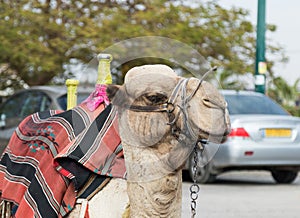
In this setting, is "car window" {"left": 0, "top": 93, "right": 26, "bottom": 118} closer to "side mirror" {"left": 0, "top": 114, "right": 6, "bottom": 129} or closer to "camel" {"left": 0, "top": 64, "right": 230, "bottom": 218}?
"side mirror" {"left": 0, "top": 114, "right": 6, "bottom": 129}

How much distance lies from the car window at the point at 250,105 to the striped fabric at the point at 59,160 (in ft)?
27.3

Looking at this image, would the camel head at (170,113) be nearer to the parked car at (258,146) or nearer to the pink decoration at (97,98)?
the pink decoration at (97,98)

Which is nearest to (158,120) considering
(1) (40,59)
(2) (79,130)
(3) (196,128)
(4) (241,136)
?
(3) (196,128)

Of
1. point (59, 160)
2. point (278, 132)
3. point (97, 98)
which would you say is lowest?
point (278, 132)

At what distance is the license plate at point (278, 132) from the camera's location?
1290cm

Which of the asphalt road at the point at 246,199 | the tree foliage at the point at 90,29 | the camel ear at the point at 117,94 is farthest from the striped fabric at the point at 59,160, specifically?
the tree foliage at the point at 90,29

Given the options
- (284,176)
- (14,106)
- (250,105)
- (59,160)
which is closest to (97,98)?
(59,160)

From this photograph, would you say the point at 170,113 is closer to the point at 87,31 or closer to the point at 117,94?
the point at 117,94

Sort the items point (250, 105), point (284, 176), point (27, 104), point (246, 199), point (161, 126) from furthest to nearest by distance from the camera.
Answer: point (284, 176) < point (250, 105) < point (27, 104) < point (246, 199) < point (161, 126)

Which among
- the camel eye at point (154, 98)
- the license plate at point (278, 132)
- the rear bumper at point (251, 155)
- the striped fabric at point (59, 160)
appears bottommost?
the rear bumper at point (251, 155)

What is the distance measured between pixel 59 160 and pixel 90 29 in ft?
46.2

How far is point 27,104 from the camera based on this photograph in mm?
12633

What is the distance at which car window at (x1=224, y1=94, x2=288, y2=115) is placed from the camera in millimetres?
13648

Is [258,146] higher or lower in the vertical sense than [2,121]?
lower
